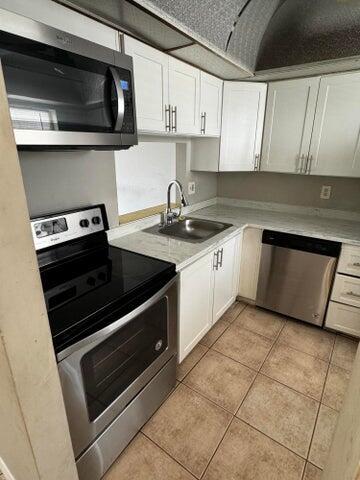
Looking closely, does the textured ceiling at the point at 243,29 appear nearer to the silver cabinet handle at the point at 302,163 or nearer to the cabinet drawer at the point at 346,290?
the silver cabinet handle at the point at 302,163

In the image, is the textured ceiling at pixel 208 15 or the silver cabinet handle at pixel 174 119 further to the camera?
the silver cabinet handle at pixel 174 119

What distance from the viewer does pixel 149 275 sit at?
4.18ft

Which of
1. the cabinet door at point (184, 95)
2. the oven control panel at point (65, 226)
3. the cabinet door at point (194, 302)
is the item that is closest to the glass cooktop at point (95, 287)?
the oven control panel at point (65, 226)

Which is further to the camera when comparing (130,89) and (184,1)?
(184,1)

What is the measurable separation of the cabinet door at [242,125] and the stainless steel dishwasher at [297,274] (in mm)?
720

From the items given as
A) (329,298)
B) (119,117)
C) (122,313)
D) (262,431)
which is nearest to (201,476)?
(262,431)

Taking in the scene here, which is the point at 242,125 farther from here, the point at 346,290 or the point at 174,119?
the point at 346,290

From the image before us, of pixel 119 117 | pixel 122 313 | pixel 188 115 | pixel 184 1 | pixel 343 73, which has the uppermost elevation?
pixel 184 1

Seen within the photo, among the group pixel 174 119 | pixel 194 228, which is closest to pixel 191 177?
pixel 194 228

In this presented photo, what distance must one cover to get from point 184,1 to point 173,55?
12.0 inches

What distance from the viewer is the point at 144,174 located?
205 cm

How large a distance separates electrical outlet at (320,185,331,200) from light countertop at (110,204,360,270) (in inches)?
7.5

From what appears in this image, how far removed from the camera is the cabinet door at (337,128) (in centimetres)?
192

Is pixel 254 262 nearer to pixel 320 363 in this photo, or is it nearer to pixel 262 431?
pixel 320 363
